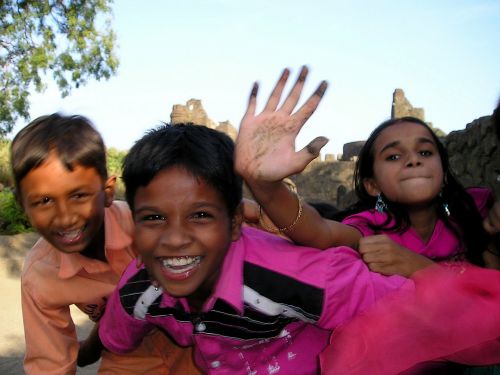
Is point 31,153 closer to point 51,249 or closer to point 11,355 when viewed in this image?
point 51,249

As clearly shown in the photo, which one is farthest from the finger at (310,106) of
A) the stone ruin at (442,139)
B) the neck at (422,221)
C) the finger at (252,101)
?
the stone ruin at (442,139)

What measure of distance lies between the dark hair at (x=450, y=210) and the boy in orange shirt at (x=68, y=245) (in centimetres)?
112

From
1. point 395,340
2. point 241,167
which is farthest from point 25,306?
point 395,340

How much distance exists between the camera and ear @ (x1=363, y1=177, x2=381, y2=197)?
2403mm

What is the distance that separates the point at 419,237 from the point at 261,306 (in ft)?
3.16

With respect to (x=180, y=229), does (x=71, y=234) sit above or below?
below

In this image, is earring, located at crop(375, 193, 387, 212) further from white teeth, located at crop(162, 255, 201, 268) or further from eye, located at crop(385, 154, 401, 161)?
white teeth, located at crop(162, 255, 201, 268)

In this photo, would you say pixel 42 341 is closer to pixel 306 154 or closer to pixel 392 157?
pixel 306 154

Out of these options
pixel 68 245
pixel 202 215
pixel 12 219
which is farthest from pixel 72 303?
pixel 12 219

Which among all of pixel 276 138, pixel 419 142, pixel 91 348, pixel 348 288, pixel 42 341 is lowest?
pixel 91 348

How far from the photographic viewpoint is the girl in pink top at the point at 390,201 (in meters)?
1.45

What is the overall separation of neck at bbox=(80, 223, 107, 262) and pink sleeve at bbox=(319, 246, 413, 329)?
1.13 m

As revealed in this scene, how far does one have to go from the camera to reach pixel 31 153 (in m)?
2.04

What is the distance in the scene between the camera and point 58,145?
2.10 metres
